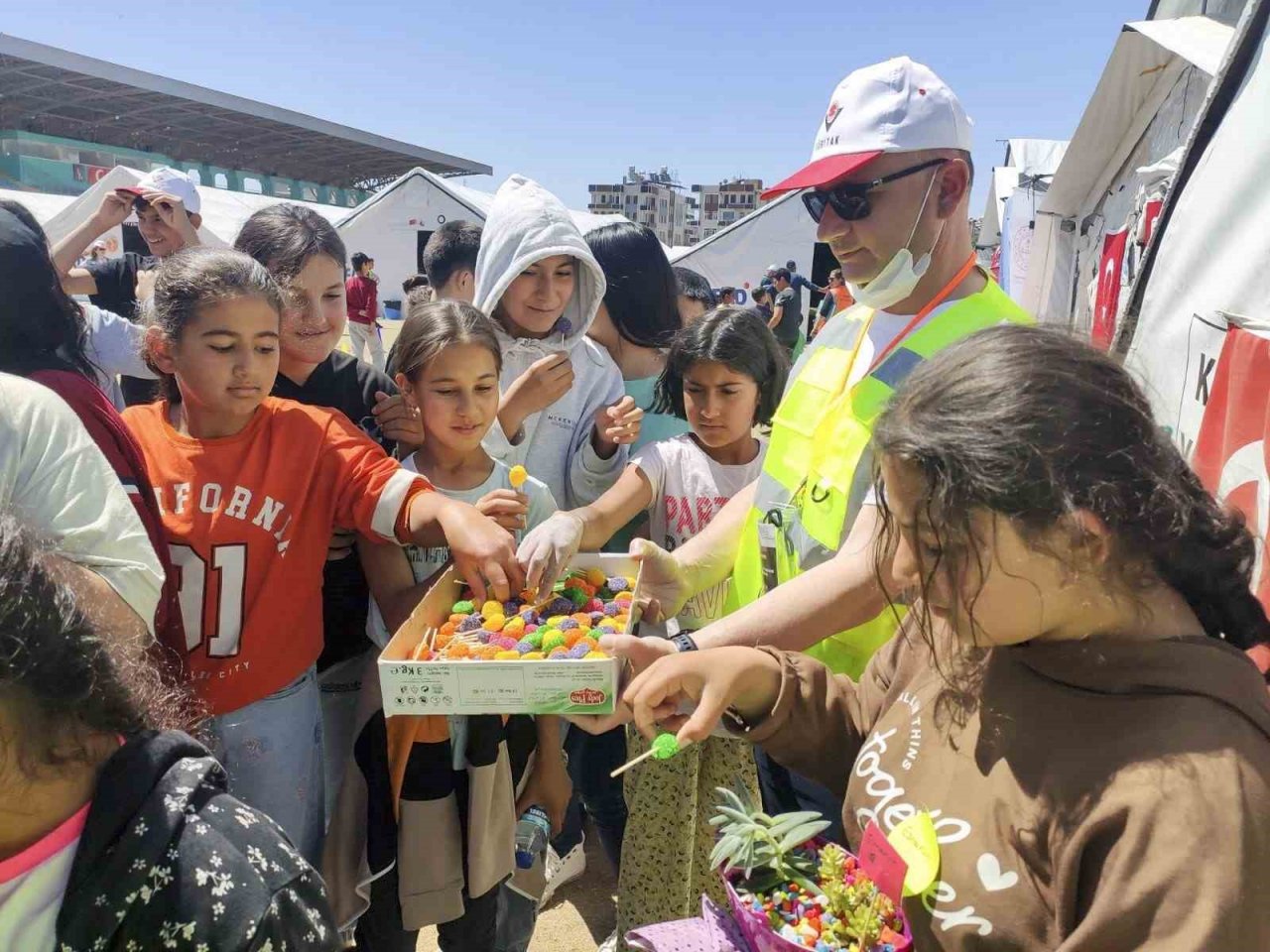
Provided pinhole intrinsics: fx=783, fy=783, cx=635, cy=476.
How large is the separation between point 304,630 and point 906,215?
1.83 metres

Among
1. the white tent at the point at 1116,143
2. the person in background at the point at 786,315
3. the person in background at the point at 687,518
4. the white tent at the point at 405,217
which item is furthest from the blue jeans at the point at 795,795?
the white tent at the point at 405,217

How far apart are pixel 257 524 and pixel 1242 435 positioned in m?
2.23

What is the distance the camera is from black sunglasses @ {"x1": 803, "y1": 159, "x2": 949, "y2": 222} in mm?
1804

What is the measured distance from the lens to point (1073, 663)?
1.00 m

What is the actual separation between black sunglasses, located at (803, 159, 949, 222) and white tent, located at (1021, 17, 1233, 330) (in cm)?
165

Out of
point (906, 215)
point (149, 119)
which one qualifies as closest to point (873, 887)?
point (906, 215)

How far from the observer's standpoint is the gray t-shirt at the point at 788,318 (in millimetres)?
12172

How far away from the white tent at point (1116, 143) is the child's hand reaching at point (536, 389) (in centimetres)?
199

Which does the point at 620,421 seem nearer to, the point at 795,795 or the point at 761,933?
the point at 795,795

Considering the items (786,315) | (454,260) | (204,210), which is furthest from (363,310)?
(454,260)

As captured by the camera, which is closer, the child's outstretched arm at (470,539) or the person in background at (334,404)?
the child's outstretched arm at (470,539)

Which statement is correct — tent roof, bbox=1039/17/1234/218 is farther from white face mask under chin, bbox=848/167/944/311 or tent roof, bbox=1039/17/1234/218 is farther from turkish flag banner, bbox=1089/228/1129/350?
white face mask under chin, bbox=848/167/944/311

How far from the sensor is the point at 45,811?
95 cm

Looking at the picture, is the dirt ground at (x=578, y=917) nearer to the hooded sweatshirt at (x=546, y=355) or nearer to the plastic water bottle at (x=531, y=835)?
the plastic water bottle at (x=531, y=835)
